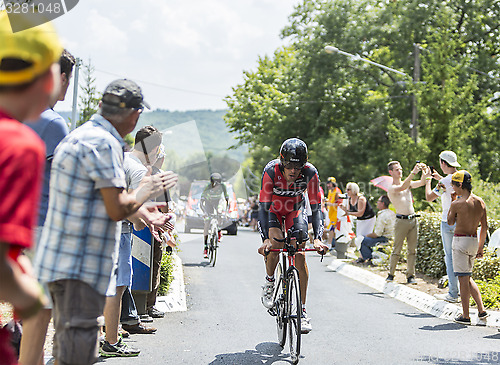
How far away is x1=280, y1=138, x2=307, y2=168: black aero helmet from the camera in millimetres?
6637

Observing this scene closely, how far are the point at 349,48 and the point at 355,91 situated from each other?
2.38 metres

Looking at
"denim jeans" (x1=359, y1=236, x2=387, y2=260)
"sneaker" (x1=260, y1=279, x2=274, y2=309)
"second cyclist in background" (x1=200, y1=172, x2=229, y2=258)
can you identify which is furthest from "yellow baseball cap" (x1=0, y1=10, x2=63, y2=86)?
"denim jeans" (x1=359, y1=236, x2=387, y2=260)

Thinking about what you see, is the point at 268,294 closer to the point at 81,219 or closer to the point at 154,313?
the point at 154,313

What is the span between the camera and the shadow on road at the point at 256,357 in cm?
629

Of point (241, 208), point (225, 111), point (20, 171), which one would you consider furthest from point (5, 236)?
point (241, 208)

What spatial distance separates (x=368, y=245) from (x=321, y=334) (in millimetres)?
7992

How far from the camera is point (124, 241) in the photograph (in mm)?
6449

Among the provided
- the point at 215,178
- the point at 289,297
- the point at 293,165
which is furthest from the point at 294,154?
the point at 215,178

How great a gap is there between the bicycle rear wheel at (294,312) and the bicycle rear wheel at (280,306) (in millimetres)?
215

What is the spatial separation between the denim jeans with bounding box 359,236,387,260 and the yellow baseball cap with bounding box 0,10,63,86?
13610 millimetres

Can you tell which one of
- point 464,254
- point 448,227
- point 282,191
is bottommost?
point 464,254

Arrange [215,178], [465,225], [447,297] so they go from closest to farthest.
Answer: [465,225], [447,297], [215,178]

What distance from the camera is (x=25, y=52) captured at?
7.95 ft

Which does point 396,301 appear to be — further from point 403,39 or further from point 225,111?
point 225,111
